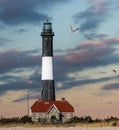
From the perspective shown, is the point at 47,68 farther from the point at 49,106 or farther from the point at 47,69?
the point at 49,106

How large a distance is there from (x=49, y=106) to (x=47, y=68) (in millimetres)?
6517

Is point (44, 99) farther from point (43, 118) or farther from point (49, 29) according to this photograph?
point (49, 29)

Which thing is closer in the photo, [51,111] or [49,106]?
[49,106]

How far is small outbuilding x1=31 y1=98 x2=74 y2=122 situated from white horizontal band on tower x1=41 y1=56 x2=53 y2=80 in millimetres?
4417

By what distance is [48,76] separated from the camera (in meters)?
82.7

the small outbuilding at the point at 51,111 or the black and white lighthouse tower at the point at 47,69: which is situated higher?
the black and white lighthouse tower at the point at 47,69

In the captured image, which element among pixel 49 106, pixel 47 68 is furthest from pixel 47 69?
pixel 49 106

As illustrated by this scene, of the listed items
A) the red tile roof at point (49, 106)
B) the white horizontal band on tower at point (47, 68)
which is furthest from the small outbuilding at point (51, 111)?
the white horizontal band on tower at point (47, 68)

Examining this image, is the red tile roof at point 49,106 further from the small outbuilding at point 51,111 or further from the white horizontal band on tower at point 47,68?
the white horizontal band on tower at point 47,68

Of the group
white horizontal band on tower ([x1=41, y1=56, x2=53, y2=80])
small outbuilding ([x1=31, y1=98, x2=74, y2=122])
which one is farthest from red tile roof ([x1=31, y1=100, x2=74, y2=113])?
white horizontal band on tower ([x1=41, y1=56, x2=53, y2=80])

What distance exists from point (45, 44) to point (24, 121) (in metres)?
13.1

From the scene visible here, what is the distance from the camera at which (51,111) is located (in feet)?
281

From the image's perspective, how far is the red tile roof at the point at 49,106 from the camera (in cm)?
8475

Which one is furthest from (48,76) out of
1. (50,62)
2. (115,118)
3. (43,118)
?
(115,118)
